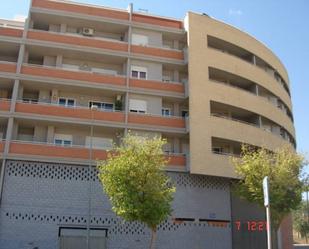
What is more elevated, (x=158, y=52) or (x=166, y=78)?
(x=158, y=52)

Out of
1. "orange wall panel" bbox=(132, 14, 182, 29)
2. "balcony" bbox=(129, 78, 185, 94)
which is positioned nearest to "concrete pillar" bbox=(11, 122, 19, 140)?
"balcony" bbox=(129, 78, 185, 94)

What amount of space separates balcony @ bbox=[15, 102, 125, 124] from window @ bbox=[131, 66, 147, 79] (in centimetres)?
397

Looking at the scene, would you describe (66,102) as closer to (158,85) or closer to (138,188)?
(158,85)

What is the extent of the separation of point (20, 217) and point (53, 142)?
18.8 ft

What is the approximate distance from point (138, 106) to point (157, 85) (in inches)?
85.3

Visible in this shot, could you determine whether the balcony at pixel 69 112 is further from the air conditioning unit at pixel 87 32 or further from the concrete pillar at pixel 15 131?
the air conditioning unit at pixel 87 32

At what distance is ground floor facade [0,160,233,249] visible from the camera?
2864cm

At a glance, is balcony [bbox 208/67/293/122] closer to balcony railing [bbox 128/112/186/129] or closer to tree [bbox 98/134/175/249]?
balcony railing [bbox 128/112/186/129]

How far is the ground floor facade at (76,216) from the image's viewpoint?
94.0 ft

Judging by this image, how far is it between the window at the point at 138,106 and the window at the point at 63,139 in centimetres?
506

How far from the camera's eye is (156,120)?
32781 mm

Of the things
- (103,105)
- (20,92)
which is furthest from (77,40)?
(20,92)

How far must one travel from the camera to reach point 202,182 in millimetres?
32875

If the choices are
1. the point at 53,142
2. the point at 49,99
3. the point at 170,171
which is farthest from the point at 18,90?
the point at 170,171
